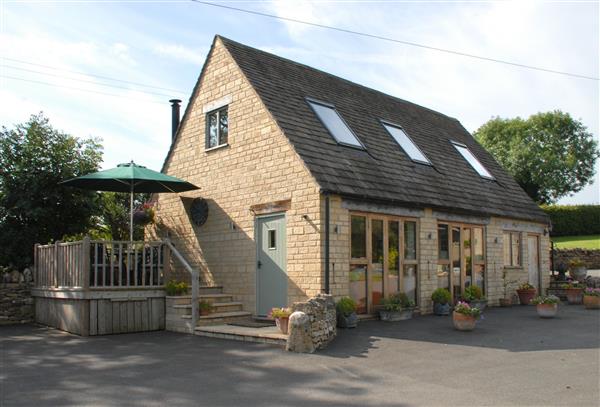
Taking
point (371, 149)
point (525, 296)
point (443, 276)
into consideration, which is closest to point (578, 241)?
point (525, 296)

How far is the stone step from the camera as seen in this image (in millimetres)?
11756

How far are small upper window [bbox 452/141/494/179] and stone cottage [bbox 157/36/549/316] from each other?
3.51ft

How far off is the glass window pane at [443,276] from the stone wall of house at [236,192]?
459cm

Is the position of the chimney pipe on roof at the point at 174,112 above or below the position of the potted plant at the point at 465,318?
above

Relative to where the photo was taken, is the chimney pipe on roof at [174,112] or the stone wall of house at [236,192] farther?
the chimney pipe on roof at [174,112]

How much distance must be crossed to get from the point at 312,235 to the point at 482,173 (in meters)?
9.64

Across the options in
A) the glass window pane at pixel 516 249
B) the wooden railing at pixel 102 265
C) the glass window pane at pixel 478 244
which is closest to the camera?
the wooden railing at pixel 102 265

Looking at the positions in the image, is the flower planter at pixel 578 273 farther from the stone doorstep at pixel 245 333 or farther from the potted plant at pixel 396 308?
the stone doorstep at pixel 245 333

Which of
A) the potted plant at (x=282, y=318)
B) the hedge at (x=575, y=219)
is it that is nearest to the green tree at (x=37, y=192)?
the potted plant at (x=282, y=318)

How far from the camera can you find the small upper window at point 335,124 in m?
13.9

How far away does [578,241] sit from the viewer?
116 ft

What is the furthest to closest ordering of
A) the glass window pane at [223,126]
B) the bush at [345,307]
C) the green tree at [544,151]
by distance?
the green tree at [544,151] → the glass window pane at [223,126] → the bush at [345,307]

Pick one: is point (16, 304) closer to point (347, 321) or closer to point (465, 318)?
point (347, 321)

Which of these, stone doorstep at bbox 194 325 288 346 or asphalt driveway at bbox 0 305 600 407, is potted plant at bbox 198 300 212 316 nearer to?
stone doorstep at bbox 194 325 288 346
